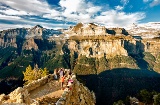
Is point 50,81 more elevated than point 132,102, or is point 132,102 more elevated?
point 50,81

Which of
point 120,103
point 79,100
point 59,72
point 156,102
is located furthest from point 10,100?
point 120,103

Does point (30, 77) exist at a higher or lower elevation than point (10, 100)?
lower

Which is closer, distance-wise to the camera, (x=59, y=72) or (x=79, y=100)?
(x=79, y=100)

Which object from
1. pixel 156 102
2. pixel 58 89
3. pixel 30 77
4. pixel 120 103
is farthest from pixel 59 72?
pixel 120 103

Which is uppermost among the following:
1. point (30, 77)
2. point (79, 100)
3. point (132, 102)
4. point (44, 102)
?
point (44, 102)

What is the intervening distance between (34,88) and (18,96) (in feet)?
39.1

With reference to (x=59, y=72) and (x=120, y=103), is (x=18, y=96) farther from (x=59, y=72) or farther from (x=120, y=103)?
(x=120, y=103)

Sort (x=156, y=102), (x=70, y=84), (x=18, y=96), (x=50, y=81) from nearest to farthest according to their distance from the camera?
(x=18, y=96) < (x=70, y=84) < (x=50, y=81) < (x=156, y=102)

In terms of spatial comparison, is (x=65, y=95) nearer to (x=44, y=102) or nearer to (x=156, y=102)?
(x=44, y=102)

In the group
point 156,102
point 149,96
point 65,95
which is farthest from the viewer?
point 149,96

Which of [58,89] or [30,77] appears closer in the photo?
[58,89]

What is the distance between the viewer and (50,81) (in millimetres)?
44281

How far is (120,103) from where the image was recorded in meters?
144

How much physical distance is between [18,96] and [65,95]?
569cm
